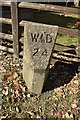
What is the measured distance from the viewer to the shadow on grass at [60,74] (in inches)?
189

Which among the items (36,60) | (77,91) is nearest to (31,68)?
(36,60)

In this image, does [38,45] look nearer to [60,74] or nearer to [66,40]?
[60,74]

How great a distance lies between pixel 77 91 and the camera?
4.63 metres

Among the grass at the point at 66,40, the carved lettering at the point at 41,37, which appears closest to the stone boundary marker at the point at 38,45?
the carved lettering at the point at 41,37

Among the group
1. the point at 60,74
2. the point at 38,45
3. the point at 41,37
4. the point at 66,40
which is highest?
the point at 41,37

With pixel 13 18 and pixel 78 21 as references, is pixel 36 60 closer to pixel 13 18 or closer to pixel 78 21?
pixel 13 18

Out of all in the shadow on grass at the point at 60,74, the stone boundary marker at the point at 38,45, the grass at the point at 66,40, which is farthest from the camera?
the grass at the point at 66,40

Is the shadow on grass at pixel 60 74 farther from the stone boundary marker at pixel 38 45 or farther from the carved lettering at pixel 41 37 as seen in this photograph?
the carved lettering at pixel 41 37

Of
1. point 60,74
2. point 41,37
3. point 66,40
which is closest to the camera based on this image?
point 41,37

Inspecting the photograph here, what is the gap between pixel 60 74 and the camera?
199 inches

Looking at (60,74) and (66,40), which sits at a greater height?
(66,40)

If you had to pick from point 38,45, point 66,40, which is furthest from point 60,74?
point 66,40

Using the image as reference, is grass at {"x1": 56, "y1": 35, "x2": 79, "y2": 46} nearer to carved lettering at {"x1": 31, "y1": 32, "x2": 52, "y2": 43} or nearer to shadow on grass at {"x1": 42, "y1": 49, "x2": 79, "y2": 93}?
shadow on grass at {"x1": 42, "y1": 49, "x2": 79, "y2": 93}

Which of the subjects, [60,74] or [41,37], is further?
[60,74]
